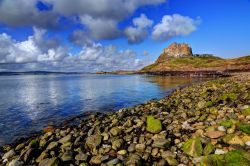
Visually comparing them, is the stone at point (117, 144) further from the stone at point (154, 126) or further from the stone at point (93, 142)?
the stone at point (154, 126)

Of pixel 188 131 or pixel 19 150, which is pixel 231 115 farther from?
pixel 19 150

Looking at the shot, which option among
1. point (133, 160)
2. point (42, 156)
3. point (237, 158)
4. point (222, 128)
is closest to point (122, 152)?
point (133, 160)

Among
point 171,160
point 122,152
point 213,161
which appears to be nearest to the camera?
point 213,161

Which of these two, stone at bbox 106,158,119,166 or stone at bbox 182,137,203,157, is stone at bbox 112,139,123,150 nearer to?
stone at bbox 106,158,119,166

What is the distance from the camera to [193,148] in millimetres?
10750

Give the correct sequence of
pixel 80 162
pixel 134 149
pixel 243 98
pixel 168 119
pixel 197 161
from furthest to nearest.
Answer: pixel 243 98 < pixel 168 119 < pixel 134 149 < pixel 80 162 < pixel 197 161

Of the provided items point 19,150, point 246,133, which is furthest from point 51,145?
point 246,133

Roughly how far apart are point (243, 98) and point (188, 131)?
9.46m

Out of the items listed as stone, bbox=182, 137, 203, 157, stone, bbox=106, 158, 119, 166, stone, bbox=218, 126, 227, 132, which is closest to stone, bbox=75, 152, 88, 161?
stone, bbox=106, 158, 119, 166

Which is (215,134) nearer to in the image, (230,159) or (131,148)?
(230,159)

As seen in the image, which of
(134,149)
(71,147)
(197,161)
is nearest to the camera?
(197,161)

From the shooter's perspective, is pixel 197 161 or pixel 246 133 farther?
pixel 246 133

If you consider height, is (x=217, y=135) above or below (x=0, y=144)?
above

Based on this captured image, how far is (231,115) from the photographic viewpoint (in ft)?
48.7
